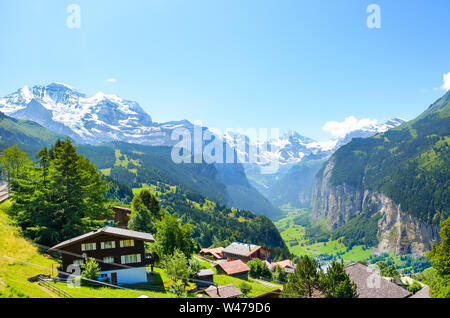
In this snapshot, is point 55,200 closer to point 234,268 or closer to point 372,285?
point 234,268

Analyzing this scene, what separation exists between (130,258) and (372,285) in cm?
4309

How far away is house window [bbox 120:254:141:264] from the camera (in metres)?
48.1

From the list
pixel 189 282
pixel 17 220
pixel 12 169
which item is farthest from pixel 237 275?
pixel 12 169

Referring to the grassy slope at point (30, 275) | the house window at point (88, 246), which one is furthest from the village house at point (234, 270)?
the house window at point (88, 246)

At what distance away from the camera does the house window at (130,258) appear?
4809 cm

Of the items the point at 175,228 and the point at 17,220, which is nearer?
the point at 17,220

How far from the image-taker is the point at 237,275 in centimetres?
7769

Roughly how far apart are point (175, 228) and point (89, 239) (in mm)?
17725

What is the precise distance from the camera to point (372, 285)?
175 feet

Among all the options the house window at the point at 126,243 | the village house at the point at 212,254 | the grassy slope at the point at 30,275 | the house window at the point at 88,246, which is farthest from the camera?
the village house at the point at 212,254

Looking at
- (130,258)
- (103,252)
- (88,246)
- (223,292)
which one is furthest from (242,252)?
(88,246)

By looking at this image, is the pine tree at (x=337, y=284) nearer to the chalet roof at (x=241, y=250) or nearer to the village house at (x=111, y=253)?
the village house at (x=111, y=253)
